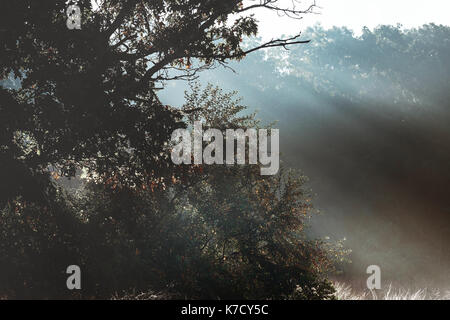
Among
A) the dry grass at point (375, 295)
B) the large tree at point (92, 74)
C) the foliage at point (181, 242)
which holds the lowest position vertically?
the dry grass at point (375, 295)

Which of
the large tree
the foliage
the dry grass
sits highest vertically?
the large tree

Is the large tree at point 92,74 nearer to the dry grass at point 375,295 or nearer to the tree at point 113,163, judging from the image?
the tree at point 113,163

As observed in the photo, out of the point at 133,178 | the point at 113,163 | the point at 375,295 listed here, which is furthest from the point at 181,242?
the point at 375,295

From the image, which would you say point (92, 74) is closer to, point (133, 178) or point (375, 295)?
point (133, 178)

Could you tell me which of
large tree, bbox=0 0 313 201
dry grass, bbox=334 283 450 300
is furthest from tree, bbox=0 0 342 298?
dry grass, bbox=334 283 450 300

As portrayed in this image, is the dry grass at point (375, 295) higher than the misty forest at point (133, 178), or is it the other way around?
the misty forest at point (133, 178)

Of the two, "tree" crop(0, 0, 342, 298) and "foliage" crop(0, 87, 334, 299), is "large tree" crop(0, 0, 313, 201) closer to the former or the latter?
"tree" crop(0, 0, 342, 298)

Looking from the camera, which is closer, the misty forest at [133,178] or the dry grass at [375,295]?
the misty forest at [133,178]

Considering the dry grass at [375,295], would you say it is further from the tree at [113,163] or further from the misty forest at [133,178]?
the tree at [113,163]

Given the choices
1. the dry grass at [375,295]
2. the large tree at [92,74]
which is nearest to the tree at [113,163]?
the large tree at [92,74]

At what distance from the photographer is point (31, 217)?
36.0 feet

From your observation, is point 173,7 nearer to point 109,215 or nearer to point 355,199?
point 109,215
